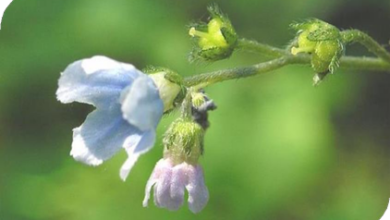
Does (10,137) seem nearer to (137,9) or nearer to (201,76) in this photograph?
(137,9)

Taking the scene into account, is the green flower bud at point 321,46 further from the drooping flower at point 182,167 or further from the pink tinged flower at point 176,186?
the pink tinged flower at point 176,186

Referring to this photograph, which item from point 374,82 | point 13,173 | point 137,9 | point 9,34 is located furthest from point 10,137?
point 374,82

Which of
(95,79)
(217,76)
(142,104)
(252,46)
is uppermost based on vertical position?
(252,46)

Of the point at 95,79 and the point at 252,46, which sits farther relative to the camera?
the point at 252,46

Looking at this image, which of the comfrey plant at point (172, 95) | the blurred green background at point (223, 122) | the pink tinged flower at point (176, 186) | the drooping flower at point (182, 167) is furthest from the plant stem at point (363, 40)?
the blurred green background at point (223, 122)

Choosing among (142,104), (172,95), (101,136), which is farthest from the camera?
(172,95)

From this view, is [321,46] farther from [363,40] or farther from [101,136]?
[101,136]

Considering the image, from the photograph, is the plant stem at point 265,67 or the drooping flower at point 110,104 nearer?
the drooping flower at point 110,104

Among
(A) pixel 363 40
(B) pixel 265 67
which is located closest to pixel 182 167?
(B) pixel 265 67
